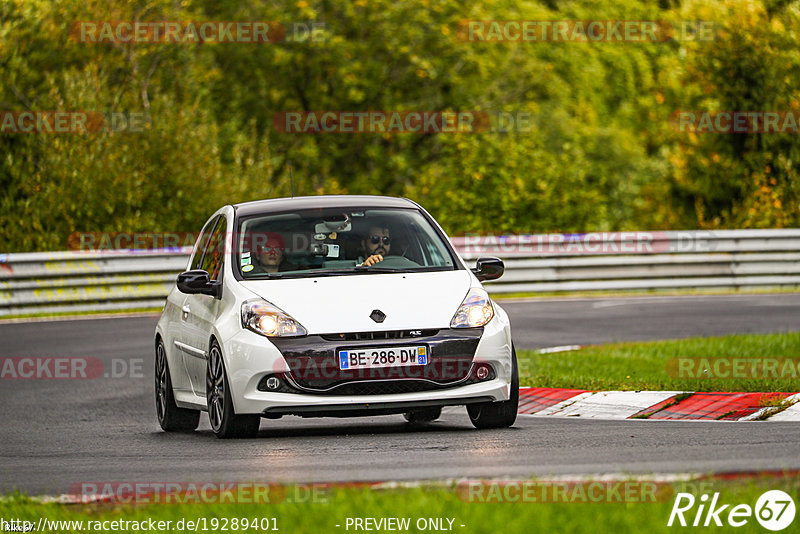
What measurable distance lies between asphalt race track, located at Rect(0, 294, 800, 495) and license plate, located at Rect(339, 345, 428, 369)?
1.63ft

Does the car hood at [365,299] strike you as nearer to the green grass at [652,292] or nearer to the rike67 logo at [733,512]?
the rike67 logo at [733,512]

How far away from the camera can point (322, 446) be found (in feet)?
31.4

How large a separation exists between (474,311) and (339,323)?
0.96 metres

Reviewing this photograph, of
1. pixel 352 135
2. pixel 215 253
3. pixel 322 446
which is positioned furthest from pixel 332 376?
pixel 352 135

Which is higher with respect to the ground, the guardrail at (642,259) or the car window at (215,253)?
the car window at (215,253)

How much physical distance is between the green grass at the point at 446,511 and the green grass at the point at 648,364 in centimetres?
545

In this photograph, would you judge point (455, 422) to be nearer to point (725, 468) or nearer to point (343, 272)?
point (343, 272)

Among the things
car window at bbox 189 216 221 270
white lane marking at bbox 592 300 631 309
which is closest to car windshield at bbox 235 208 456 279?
car window at bbox 189 216 221 270

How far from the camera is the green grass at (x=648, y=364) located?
1223 cm

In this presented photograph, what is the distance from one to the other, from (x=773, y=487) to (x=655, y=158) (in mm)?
48581

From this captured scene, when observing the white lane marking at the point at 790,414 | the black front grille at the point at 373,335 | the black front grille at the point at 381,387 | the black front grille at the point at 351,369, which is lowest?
the white lane marking at the point at 790,414

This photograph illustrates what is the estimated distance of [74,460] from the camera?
30.6 feet

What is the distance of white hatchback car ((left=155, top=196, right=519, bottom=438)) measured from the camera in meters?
9.64

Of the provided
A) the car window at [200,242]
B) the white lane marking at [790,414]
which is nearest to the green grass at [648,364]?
the white lane marking at [790,414]
